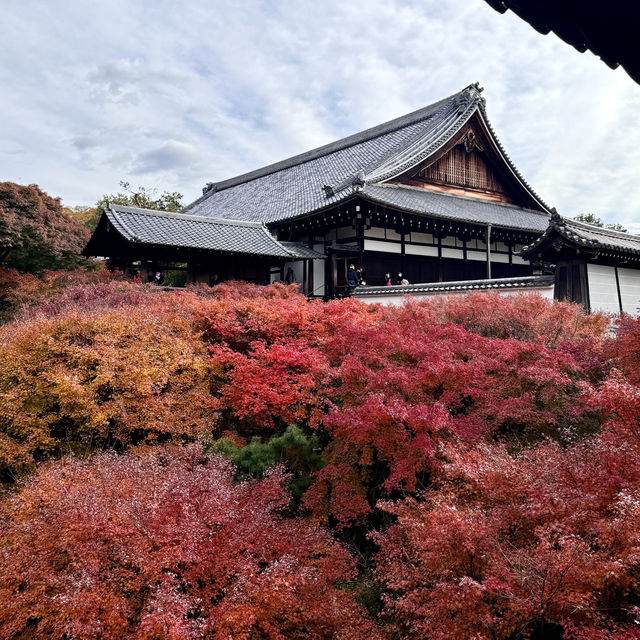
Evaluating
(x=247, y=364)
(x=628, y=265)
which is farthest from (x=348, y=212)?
(x=247, y=364)

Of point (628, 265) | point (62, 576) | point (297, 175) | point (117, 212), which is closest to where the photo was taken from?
point (62, 576)

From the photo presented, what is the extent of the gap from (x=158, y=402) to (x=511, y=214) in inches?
776

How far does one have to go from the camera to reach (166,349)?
7.39m

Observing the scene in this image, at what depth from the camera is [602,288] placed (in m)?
12.3

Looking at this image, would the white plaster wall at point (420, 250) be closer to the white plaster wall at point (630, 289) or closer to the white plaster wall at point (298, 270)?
the white plaster wall at point (298, 270)

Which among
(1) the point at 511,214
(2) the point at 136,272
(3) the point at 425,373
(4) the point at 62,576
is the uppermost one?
(1) the point at 511,214

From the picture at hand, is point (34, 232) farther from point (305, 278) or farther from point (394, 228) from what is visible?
point (394, 228)

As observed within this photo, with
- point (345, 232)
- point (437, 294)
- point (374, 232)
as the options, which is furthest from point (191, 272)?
point (437, 294)

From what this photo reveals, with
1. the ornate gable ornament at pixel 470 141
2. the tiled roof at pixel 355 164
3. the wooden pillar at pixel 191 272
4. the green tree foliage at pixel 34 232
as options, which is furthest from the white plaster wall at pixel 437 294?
the green tree foliage at pixel 34 232

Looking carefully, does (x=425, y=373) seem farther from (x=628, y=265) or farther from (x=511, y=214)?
(x=511, y=214)

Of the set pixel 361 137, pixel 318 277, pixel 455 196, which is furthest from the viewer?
pixel 361 137

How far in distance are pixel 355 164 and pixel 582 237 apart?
13531 millimetres

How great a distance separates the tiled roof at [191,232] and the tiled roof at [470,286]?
315 cm

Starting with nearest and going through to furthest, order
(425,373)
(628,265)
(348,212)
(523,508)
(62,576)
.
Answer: (523,508) < (62,576) < (425,373) < (628,265) < (348,212)
